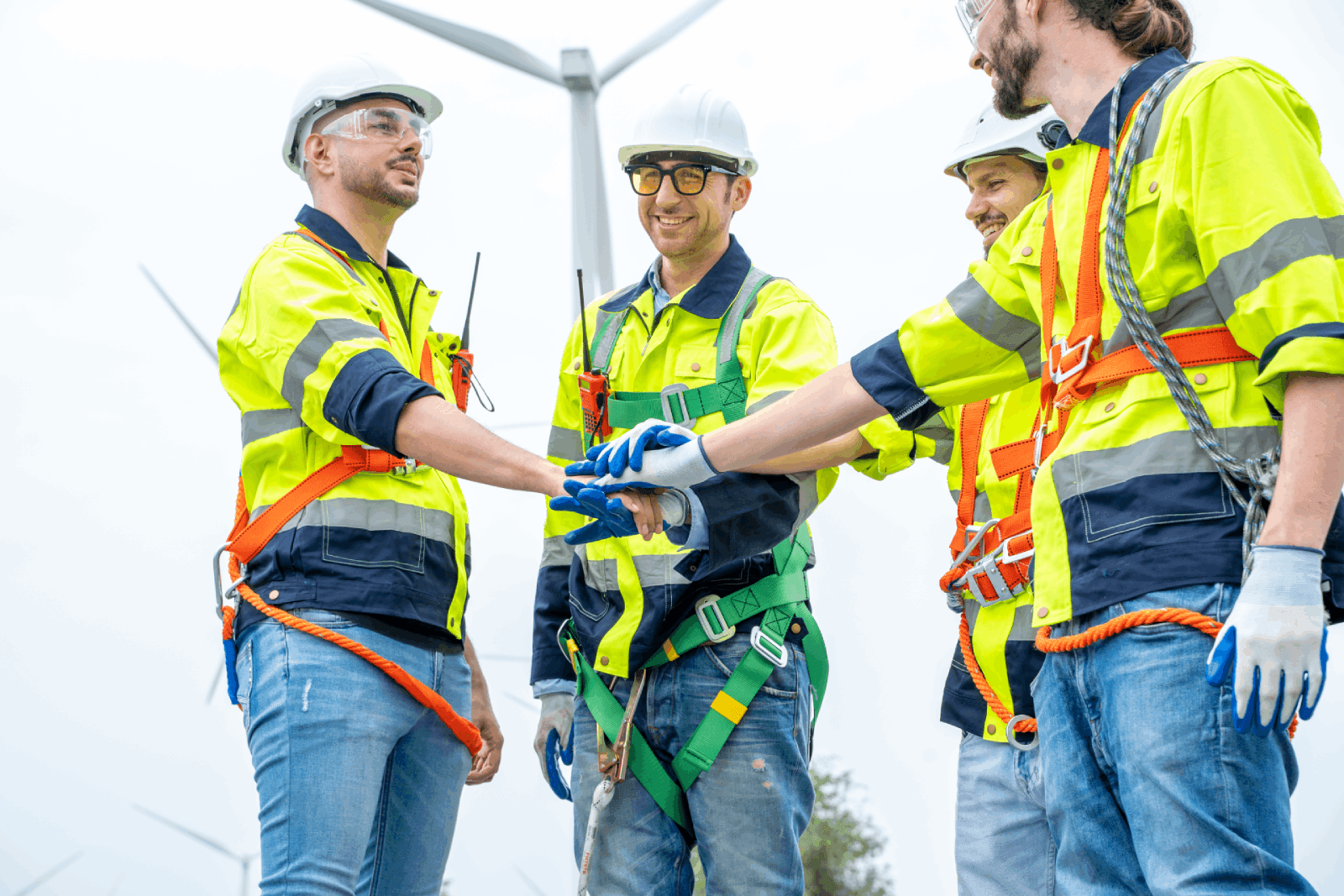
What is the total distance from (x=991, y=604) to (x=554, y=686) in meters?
1.63

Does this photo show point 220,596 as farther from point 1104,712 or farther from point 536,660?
point 1104,712

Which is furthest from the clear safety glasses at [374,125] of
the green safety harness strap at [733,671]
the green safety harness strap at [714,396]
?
the green safety harness strap at [733,671]

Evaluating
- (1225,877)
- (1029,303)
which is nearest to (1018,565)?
(1029,303)

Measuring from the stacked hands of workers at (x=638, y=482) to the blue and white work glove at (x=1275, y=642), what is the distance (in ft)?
5.73

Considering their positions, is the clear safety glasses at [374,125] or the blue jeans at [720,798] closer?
the blue jeans at [720,798]

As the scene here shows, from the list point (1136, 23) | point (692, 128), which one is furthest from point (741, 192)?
point (1136, 23)

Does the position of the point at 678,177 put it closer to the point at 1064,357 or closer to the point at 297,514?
the point at 297,514

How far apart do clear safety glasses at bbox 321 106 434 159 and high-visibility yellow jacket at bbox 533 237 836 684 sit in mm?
1047

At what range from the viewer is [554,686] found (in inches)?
178

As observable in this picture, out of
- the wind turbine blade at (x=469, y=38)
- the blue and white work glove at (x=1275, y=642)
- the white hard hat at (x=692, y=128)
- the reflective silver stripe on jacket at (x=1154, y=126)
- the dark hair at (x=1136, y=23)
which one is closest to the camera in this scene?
the blue and white work glove at (x=1275, y=642)

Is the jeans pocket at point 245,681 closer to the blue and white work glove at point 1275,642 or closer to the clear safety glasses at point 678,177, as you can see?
the clear safety glasses at point 678,177

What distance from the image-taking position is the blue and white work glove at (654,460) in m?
3.63

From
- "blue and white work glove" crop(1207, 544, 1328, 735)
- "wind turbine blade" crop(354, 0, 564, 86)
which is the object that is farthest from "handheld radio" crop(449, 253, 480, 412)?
"wind turbine blade" crop(354, 0, 564, 86)

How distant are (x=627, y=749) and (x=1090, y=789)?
1.80 m
